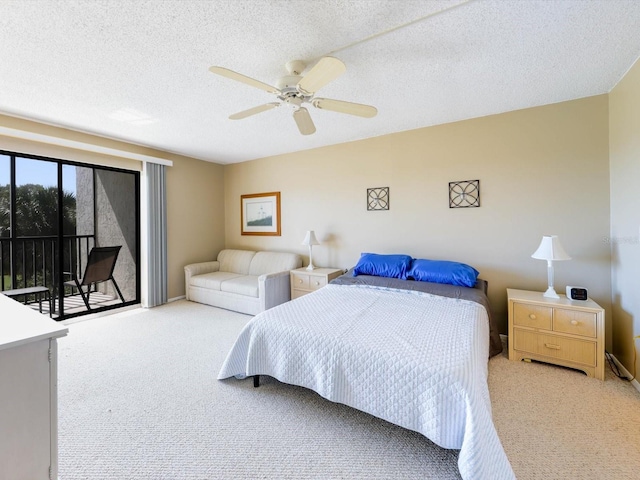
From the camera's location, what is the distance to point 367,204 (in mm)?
3736

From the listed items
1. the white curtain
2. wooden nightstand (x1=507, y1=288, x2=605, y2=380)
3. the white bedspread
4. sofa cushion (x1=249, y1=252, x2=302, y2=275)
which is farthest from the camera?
sofa cushion (x1=249, y1=252, x2=302, y2=275)

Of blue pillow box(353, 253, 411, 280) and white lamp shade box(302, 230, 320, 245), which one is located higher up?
white lamp shade box(302, 230, 320, 245)

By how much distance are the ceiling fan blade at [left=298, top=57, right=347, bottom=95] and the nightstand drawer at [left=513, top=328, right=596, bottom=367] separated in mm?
2613

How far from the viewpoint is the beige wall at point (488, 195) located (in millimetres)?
Result: 2572

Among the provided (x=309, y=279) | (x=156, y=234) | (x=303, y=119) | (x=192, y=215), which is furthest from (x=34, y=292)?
(x=303, y=119)

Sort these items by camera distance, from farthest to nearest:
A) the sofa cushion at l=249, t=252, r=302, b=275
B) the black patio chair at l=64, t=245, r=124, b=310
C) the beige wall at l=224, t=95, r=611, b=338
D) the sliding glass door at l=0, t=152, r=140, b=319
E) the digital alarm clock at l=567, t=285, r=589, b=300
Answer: the sofa cushion at l=249, t=252, r=302, b=275 < the black patio chair at l=64, t=245, r=124, b=310 < the sliding glass door at l=0, t=152, r=140, b=319 < the beige wall at l=224, t=95, r=611, b=338 < the digital alarm clock at l=567, t=285, r=589, b=300

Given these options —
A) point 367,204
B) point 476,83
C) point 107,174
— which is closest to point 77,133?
point 107,174

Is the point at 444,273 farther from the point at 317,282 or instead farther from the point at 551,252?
the point at 317,282

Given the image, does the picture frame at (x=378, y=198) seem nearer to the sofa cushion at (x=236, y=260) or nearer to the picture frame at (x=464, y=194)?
the picture frame at (x=464, y=194)

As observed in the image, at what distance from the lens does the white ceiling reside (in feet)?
4.85

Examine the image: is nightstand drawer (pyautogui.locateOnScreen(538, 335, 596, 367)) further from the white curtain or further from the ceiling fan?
the white curtain

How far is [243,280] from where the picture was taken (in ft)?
13.4

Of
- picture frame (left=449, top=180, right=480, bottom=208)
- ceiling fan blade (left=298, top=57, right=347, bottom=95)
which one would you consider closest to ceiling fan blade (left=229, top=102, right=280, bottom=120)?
ceiling fan blade (left=298, top=57, right=347, bottom=95)

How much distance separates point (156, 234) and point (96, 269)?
35.3 inches
